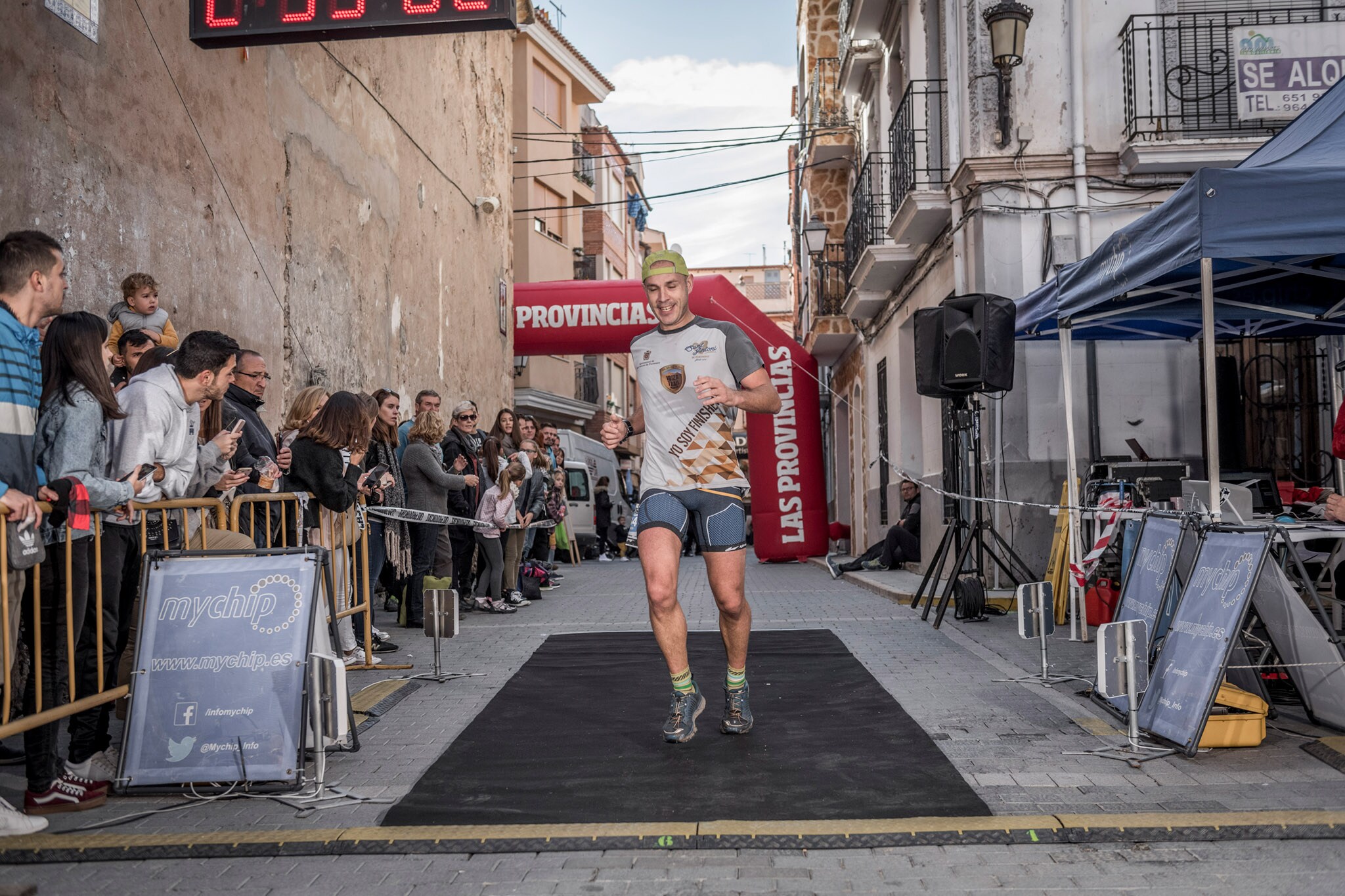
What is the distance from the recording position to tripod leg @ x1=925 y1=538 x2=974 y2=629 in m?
9.63

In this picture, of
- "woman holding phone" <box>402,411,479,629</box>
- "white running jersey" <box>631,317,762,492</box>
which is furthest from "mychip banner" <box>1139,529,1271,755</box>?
"woman holding phone" <box>402,411,479,629</box>

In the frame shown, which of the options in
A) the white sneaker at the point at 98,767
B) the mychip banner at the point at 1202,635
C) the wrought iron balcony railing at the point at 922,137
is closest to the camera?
the white sneaker at the point at 98,767

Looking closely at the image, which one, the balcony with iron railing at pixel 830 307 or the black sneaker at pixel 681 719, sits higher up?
the balcony with iron railing at pixel 830 307

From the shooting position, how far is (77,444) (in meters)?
4.54

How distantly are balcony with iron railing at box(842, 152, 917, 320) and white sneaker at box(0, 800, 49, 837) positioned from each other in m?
13.2

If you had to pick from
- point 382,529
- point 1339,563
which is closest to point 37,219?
point 382,529

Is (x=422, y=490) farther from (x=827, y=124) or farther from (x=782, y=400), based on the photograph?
(x=827, y=124)

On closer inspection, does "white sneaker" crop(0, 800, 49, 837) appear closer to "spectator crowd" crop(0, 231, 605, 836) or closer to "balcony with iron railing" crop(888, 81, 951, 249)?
"spectator crowd" crop(0, 231, 605, 836)

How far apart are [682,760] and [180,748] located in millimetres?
1953

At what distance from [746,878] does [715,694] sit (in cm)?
316

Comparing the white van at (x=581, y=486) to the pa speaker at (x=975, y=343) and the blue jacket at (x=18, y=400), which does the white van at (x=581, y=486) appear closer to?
the pa speaker at (x=975, y=343)

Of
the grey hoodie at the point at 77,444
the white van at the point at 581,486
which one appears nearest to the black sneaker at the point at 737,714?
the grey hoodie at the point at 77,444

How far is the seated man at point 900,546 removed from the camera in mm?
15984

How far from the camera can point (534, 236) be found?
3503 centimetres
